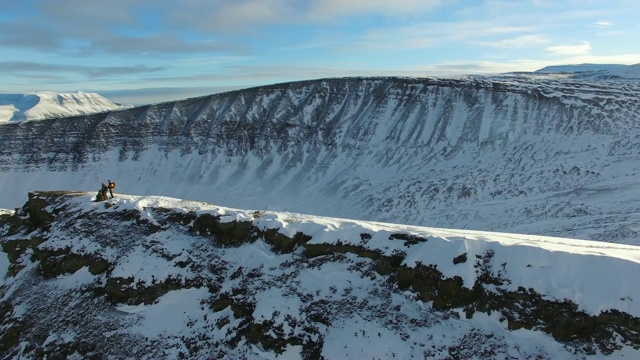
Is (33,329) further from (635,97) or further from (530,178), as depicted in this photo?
(635,97)

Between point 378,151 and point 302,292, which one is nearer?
point 302,292

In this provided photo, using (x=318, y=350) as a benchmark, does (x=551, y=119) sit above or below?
above

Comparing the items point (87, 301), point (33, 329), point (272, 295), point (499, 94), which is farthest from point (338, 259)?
point (499, 94)

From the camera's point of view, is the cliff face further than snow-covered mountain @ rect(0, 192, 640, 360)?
Yes

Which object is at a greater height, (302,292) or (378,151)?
(302,292)
